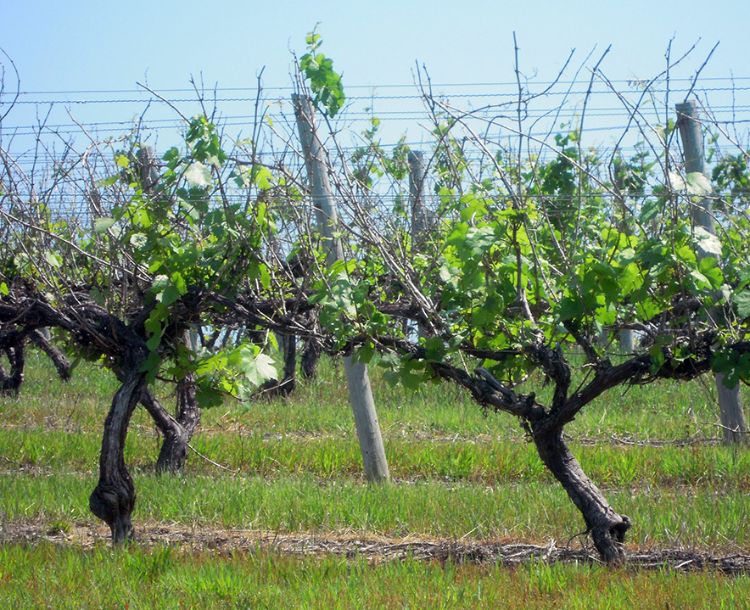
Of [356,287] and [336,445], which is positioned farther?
[336,445]

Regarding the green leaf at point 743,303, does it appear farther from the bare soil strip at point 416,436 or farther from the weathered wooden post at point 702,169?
the bare soil strip at point 416,436

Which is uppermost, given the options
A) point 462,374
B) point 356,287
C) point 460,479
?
point 356,287

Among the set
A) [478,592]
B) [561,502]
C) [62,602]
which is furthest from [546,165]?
[62,602]

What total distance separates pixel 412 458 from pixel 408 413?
2.14m

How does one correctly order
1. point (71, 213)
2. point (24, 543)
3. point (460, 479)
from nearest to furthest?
point (24, 543) < point (71, 213) < point (460, 479)

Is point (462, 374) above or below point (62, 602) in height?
above

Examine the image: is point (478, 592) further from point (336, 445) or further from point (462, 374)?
point (336, 445)

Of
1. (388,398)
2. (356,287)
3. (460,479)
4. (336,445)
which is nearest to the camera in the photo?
(356,287)

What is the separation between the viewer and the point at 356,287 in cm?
515

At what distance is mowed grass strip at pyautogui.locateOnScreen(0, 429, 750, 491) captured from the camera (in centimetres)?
824

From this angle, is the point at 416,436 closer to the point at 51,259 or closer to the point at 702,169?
the point at 702,169

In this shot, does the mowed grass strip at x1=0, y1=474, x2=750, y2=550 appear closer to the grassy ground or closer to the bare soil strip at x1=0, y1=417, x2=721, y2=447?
the grassy ground

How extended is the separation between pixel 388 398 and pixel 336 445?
2719 millimetres

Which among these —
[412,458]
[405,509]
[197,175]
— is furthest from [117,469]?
[412,458]
